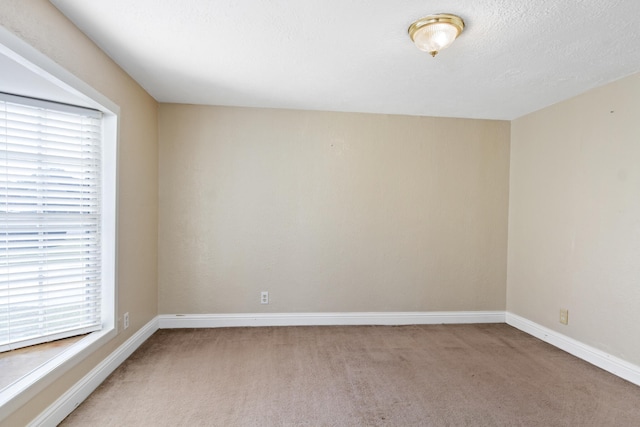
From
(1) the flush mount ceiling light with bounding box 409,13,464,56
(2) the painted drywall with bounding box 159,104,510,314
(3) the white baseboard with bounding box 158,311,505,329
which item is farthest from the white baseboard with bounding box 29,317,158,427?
(1) the flush mount ceiling light with bounding box 409,13,464,56

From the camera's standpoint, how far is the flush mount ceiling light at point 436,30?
1.67m

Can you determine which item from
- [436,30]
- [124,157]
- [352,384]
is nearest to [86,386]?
[124,157]

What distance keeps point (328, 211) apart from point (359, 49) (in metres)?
1.69

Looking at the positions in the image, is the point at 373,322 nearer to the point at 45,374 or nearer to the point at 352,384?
the point at 352,384

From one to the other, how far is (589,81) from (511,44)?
1.06 m

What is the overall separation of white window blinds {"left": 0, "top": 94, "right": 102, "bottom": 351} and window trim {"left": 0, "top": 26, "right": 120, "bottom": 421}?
60mm

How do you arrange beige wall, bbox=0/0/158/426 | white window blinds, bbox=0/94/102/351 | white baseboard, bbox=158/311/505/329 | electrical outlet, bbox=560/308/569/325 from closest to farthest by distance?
beige wall, bbox=0/0/158/426, white window blinds, bbox=0/94/102/351, electrical outlet, bbox=560/308/569/325, white baseboard, bbox=158/311/505/329

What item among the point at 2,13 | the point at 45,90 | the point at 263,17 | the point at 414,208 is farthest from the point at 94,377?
the point at 414,208

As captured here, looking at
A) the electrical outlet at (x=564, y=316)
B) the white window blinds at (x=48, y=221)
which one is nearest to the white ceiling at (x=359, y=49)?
the white window blinds at (x=48, y=221)

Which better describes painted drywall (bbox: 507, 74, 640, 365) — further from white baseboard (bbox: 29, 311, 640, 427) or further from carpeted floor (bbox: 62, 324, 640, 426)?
carpeted floor (bbox: 62, 324, 640, 426)

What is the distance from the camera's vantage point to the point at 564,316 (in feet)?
9.12

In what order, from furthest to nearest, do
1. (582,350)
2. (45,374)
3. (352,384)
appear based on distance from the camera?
1. (582,350)
2. (352,384)
3. (45,374)

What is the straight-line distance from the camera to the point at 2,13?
4.31 ft

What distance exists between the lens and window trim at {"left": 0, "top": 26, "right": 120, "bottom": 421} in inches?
55.6
